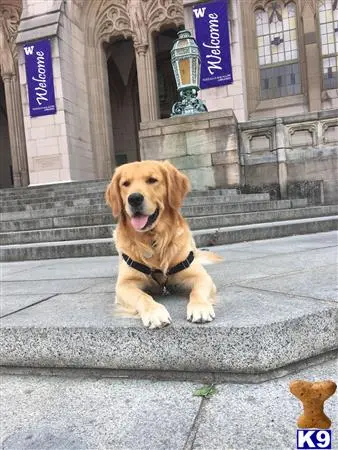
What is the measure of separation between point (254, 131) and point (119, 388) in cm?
1041

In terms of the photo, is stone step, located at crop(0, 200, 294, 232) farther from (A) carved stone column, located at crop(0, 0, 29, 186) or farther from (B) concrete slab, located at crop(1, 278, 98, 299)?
(A) carved stone column, located at crop(0, 0, 29, 186)

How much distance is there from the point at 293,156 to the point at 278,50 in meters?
8.94

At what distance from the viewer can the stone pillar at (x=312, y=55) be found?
17.6 m

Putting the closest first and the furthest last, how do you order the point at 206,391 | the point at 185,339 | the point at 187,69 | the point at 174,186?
1. the point at 206,391
2. the point at 185,339
3. the point at 174,186
4. the point at 187,69

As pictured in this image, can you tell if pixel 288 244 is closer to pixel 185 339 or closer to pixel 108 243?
pixel 108 243

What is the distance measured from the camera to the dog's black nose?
262 cm

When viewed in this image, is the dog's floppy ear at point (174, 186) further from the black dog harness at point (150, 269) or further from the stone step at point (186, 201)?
the stone step at point (186, 201)

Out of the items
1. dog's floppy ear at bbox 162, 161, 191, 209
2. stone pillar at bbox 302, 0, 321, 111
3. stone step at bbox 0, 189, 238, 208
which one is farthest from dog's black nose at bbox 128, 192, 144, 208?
stone pillar at bbox 302, 0, 321, 111

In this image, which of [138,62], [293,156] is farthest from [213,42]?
[293,156]

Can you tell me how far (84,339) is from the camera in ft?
7.67

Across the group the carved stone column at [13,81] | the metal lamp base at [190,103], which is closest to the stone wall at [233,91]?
the metal lamp base at [190,103]

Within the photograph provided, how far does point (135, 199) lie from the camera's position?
8.64 feet

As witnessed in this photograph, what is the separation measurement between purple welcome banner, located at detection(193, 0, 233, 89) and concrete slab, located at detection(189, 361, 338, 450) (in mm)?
14531

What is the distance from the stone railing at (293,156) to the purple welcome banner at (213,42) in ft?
15.1
